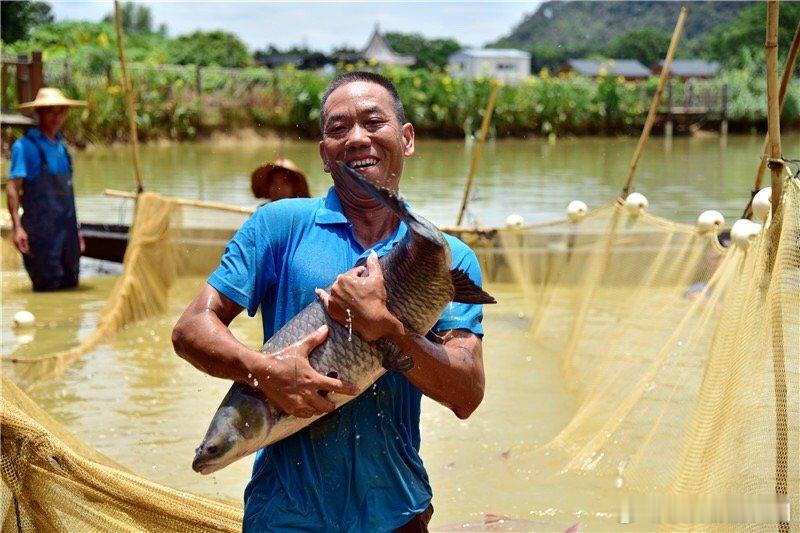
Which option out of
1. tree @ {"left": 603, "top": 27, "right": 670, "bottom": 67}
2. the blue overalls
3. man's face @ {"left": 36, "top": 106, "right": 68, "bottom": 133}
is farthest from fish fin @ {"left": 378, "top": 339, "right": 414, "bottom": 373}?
tree @ {"left": 603, "top": 27, "right": 670, "bottom": 67}

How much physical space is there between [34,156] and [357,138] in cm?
791

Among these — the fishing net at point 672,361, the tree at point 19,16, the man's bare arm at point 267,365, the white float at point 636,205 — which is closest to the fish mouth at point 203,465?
the man's bare arm at point 267,365

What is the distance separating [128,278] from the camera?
797 cm

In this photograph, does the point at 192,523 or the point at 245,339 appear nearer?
the point at 192,523

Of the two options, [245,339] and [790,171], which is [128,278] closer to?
[245,339]

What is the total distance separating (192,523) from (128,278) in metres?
5.33

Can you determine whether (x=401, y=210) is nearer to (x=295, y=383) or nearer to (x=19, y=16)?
(x=295, y=383)

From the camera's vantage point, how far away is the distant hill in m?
116

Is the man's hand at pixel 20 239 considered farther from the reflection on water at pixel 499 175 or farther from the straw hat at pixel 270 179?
the straw hat at pixel 270 179

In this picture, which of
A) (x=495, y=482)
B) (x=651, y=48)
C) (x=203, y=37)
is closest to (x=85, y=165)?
(x=495, y=482)

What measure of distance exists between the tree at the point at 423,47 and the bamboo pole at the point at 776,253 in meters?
85.0

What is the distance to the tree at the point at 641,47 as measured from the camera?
90.0 m

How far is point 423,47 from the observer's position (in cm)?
9562

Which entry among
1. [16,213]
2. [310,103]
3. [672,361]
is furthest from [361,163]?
[310,103]
